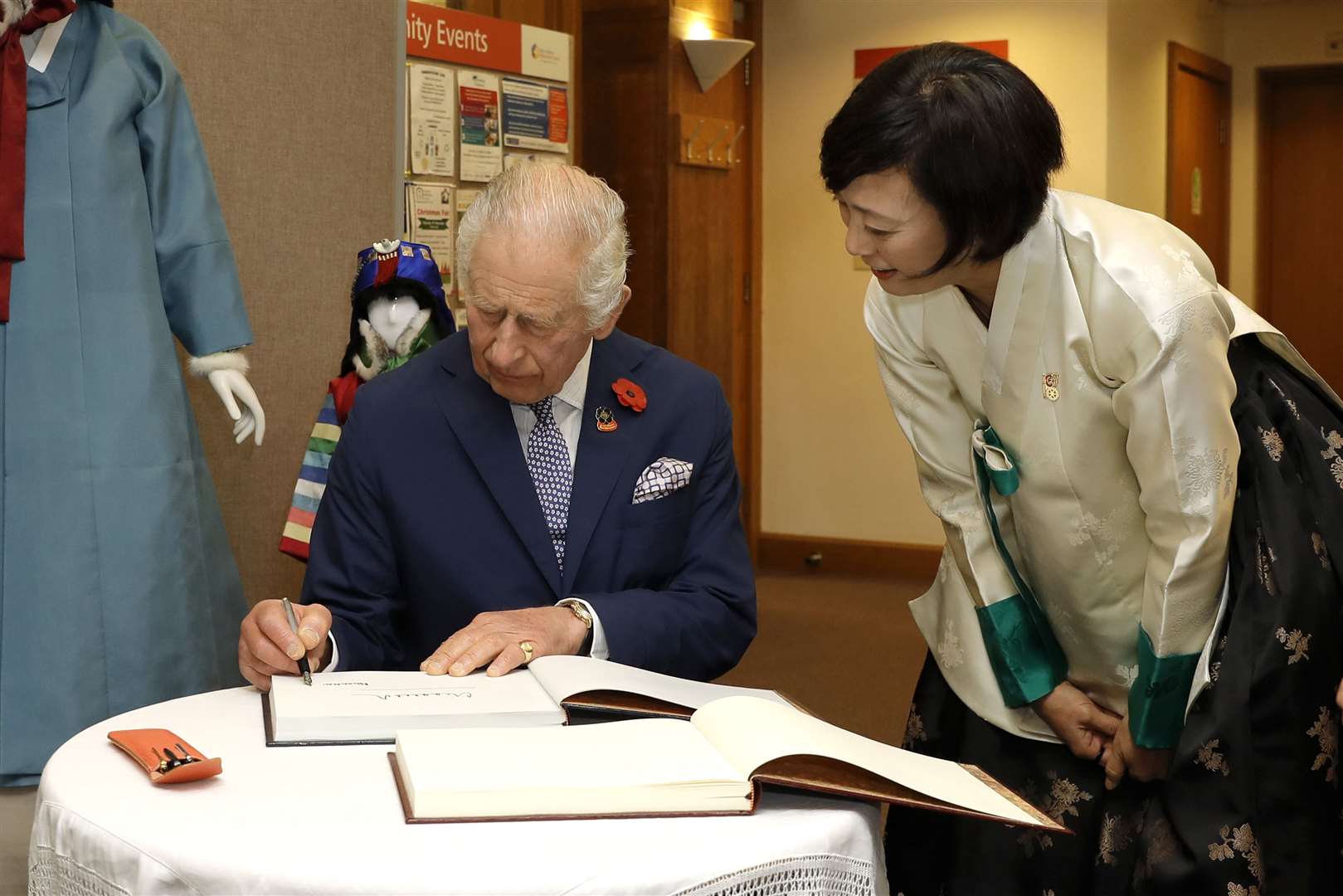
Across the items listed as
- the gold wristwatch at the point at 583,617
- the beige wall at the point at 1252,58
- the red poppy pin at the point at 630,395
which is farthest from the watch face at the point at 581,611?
the beige wall at the point at 1252,58

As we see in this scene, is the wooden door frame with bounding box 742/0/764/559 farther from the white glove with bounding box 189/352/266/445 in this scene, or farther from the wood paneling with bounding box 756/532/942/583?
the white glove with bounding box 189/352/266/445

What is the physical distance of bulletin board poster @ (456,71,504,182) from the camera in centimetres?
409

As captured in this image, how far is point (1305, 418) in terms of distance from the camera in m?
1.66

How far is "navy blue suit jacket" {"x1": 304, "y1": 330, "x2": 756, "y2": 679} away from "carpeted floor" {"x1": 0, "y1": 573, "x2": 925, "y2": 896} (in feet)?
6.34

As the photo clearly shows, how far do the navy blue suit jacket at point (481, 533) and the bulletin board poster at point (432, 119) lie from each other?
7.10 feet

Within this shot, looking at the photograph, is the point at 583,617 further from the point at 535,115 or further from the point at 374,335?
the point at 535,115

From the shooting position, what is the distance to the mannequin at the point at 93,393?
217 cm

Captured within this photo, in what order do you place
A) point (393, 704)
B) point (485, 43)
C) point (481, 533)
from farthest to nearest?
point (485, 43) < point (481, 533) < point (393, 704)

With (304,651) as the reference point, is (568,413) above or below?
above

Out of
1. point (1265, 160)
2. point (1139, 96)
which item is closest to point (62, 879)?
point (1139, 96)

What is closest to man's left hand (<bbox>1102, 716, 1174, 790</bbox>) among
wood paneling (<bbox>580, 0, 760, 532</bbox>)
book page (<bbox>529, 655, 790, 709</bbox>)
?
book page (<bbox>529, 655, 790, 709</bbox>)

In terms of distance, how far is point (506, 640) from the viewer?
157 centimetres

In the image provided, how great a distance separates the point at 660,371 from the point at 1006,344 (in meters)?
0.52

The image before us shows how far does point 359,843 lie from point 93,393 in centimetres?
136
